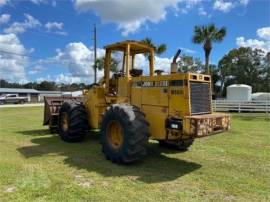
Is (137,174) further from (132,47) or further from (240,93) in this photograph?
(240,93)

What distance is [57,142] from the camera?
9.60m

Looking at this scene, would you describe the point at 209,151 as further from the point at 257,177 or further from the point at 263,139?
the point at 263,139

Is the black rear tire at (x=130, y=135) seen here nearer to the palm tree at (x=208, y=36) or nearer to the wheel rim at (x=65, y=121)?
the wheel rim at (x=65, y=121)

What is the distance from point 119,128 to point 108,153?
2.05ft

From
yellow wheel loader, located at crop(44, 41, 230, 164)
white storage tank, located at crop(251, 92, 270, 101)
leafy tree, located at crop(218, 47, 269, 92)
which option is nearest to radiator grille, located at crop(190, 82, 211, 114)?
yellow wheel loader, located at crop(44, 41, 230, 164)

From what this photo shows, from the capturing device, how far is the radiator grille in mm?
6566

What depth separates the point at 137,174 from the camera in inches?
242

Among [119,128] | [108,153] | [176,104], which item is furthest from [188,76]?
[108,153]

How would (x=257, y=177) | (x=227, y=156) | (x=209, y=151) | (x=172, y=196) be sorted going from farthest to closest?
(x=209, y=151)
(x=227, y=156)
(x=257, y=177)
(x=172, y=196)

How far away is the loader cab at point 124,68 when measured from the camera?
8.16 metres

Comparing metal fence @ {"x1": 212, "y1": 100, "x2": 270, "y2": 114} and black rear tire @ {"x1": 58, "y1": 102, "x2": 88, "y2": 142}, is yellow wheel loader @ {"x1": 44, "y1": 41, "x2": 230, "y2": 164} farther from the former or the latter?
metal fence @ {"x1": 212, "y1": 100, "x2": 270, "y2": 114}

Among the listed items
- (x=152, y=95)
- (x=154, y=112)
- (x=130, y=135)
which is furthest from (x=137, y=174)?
(x=152, y=95)

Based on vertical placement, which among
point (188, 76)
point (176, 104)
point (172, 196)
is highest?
point (188, 76)

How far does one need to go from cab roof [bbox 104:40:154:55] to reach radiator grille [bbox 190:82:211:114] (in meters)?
2.53
